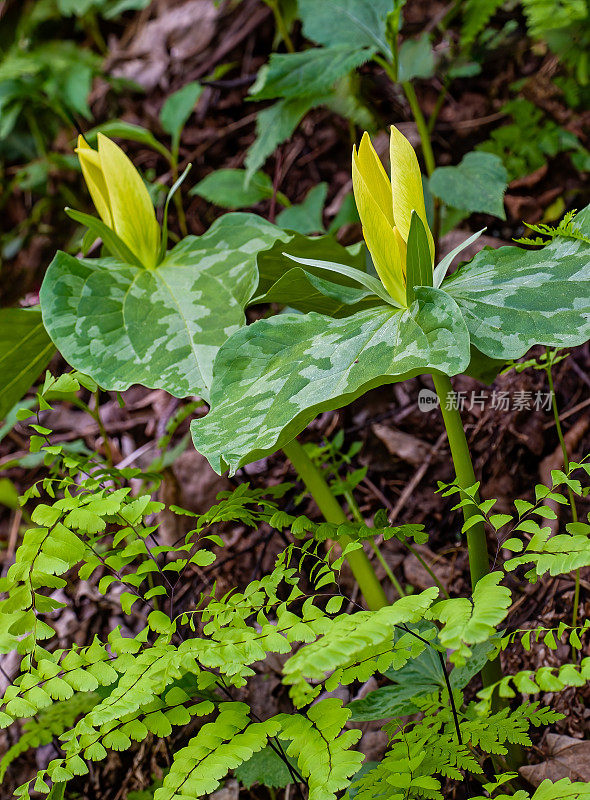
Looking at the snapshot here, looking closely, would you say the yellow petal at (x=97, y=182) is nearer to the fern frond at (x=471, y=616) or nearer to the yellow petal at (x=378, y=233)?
the yellow petal at (x=378, y=233)

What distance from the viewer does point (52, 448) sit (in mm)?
1165

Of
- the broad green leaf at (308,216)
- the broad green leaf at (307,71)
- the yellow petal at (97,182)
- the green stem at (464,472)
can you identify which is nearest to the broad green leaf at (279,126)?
the broad green leaf at (307,71)

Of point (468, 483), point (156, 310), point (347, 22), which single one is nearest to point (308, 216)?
point (347, 22)

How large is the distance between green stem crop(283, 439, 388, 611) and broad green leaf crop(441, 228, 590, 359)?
43 centimetres

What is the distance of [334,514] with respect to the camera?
1300mm

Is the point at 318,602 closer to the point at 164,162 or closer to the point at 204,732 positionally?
the point at 204,732

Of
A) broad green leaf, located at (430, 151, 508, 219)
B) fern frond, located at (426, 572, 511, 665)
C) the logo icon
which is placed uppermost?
broad green leaf, located at (430, 151, 508, 219)

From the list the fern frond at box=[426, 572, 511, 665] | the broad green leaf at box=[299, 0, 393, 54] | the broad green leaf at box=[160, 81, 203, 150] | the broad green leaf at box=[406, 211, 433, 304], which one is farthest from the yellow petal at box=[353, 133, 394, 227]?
the broad green leaf at box=[160, 81, 203, 150]

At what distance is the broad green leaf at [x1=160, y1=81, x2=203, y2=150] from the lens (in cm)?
267

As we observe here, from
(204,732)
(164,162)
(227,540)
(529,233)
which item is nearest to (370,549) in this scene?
(227,540)

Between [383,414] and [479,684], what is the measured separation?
2.71 ft

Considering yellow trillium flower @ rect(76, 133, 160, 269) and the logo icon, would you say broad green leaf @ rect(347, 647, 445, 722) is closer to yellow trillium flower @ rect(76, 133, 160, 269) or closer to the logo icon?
the logo icon

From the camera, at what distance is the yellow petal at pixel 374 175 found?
3.47ft

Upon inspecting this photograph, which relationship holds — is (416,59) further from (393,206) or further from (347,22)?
(393,206)
